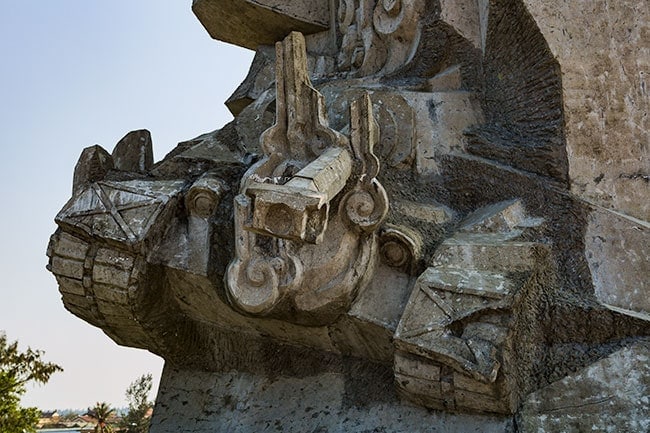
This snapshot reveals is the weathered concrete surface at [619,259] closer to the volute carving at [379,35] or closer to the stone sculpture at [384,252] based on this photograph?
the stone sculpture at [384,252]

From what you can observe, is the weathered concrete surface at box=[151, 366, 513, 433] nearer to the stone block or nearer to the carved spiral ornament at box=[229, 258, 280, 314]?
the carved spiral ornament at box=[229, 258, 280, 314]

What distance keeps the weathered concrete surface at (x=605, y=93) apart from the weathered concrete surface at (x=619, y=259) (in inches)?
6.3

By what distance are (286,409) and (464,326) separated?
3.95ft

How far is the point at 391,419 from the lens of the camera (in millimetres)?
3355

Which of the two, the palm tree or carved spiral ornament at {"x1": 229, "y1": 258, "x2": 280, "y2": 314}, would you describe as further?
the palm tree

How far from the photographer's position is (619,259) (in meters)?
3.38

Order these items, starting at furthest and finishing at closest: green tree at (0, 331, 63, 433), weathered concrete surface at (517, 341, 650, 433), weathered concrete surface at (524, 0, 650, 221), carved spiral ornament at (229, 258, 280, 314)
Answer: green tree at (0, 331, 63, 433)
weathered concrete surface at (524, 0, 650, 221)
carved spiral ornament at (229, 258, 280, 314)
weathered concrete surface at (517, 341, 650, 433)

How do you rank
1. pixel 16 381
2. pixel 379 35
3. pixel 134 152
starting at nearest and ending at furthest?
pixel 134 152 → pixel 379 35 → pixel 16 381

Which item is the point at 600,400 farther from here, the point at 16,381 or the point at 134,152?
the point at 16,381

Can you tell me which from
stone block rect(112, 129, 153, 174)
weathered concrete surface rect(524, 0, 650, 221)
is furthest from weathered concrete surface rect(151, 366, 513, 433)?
weathered concrete surface rect(524, 0, 650, 221)

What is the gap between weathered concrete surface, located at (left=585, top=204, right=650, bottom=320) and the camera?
3307 millimetres

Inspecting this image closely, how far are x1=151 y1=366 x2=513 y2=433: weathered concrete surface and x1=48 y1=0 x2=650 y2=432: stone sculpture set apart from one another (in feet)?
0.04

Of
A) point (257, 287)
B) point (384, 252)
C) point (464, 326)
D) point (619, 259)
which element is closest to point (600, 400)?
point (464, 326)

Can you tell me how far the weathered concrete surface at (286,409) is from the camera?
3260 mm
